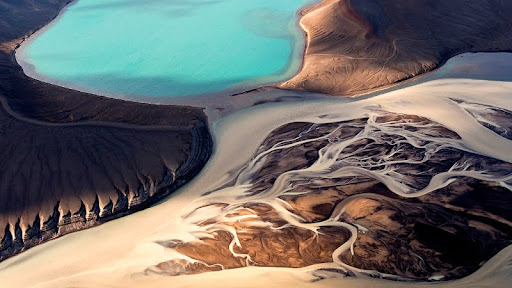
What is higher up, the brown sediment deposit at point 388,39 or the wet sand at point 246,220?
the brown sediment deposit at point 388,39

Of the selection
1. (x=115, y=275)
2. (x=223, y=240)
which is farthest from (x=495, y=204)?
(x=115, y=275)

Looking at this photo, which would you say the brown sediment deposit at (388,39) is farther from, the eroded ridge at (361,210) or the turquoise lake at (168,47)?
the eroded ridge at (361,210)

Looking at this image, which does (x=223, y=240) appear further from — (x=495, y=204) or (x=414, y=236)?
(x=495, y=204)

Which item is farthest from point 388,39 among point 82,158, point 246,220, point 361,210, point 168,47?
point 82,158

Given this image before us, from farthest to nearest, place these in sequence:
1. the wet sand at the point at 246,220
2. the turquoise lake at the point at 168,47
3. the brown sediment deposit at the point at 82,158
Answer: the turquoise lake at the point at 168,47
the brown sediment deposit at the point at 82,158
the wet sand at the point at 246,220

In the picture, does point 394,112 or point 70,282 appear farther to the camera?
point 394,112

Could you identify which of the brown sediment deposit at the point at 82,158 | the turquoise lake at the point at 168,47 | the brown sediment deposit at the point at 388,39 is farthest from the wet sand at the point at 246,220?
the turquoise lake at the point at 168,47
